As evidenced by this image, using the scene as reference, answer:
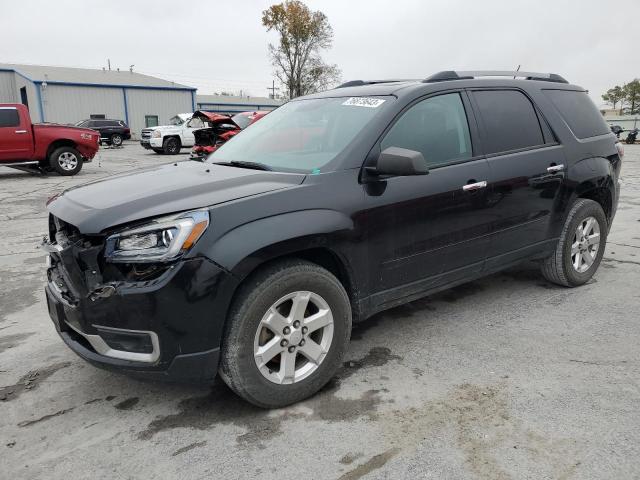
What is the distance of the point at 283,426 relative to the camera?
2617 millimetres

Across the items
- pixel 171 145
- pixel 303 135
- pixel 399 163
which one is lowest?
pixel 171 145

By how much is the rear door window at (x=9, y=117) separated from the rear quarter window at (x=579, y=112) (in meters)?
12.9

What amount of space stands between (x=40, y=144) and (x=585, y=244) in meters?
13.2

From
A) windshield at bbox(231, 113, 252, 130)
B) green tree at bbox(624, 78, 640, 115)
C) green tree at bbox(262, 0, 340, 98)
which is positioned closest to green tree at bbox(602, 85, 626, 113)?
green tree at bbox(624, 78, 640, 115)

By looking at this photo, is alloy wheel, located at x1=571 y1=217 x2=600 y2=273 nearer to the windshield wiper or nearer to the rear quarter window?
the rear quarter window

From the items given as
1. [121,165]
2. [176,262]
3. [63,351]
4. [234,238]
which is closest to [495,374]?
[234,238]

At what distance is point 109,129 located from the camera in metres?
29.6

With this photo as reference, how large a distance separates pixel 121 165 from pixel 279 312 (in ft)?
56.8

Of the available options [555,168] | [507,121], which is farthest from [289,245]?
[555,168]

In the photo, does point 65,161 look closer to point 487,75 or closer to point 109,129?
point 487,75

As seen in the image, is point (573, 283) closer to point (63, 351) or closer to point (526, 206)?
point (526, 206)

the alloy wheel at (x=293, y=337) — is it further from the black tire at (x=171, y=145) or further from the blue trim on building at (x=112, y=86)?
the blue trim on building at (x=112, y=86)

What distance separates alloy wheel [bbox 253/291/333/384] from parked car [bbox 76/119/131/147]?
29737mm

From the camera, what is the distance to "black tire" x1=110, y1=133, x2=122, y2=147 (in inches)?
1176
